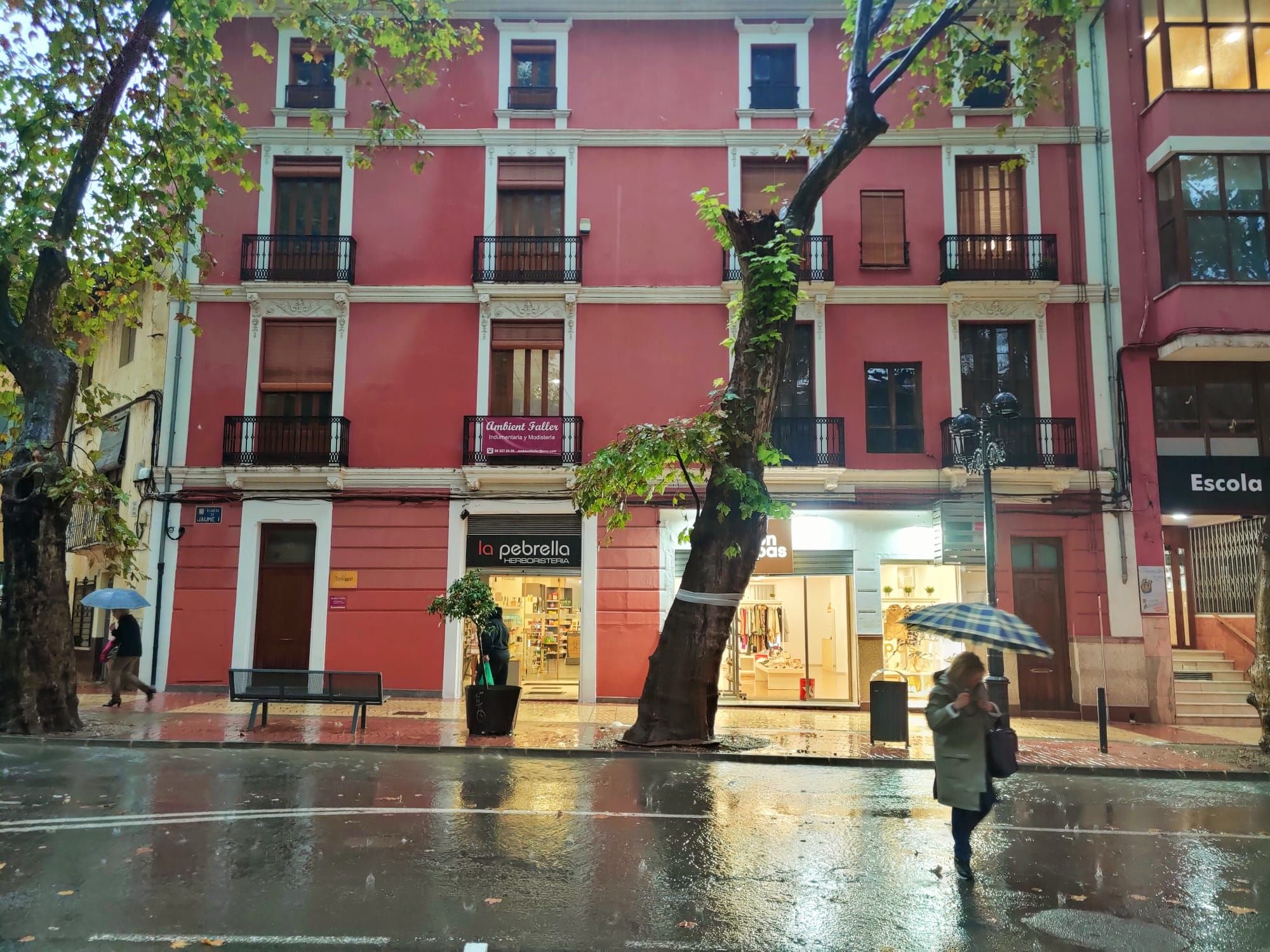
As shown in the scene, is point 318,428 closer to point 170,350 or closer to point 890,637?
point 170,350

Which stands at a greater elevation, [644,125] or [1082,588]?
[644,125]

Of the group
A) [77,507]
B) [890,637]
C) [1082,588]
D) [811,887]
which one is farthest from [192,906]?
[77,507]

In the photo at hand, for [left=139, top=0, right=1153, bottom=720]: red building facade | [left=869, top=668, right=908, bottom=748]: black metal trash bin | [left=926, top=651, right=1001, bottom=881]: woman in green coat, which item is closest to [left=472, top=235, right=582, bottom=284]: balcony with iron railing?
[left=139, top=0, right=1153, bottom=720]: red building facade

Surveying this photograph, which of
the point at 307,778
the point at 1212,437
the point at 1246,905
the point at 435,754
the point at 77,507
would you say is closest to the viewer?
the point at 1246,905

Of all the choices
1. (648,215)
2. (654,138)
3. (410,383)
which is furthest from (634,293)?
(410,383)

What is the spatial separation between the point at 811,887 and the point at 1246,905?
2744mm

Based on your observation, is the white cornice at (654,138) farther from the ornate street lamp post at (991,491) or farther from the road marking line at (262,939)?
the road marking line at (262,939)

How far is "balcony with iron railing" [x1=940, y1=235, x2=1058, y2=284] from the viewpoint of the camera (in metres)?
16.7

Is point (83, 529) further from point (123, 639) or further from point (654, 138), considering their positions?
point (654, 138)

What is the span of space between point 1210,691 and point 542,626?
39.7ft

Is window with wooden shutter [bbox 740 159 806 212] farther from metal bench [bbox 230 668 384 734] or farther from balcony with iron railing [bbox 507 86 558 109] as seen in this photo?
metal bench [bbox 230 668 384 734]

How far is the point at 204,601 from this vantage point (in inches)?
665

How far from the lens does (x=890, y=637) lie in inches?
663

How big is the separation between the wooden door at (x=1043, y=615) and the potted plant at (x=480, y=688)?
368 inches
